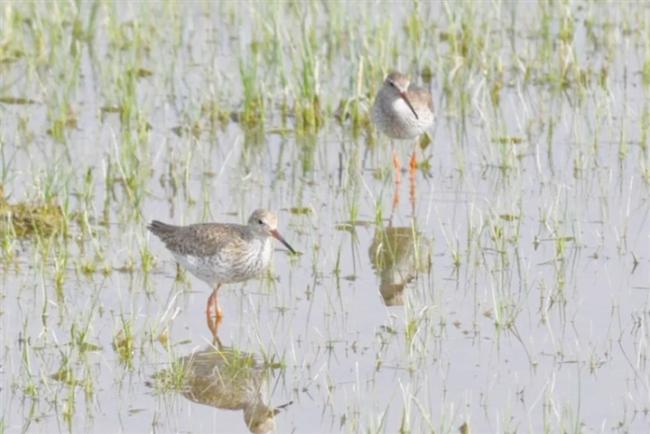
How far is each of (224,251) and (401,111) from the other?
11.1ft

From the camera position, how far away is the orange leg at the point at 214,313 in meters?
10.2

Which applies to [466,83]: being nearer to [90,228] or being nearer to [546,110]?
[546,110]

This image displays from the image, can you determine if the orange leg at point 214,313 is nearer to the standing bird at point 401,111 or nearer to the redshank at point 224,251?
the redshank at point 224,251

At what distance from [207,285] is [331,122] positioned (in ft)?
11.5

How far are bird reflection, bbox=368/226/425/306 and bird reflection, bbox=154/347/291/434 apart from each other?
139cm

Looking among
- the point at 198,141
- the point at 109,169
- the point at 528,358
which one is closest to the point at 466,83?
the point at 198,141

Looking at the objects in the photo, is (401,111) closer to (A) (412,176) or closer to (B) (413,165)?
(B) (413,165)

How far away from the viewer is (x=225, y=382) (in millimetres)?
9383

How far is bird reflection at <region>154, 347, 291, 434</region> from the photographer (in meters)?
8.97

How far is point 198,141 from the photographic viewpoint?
44.7 feet

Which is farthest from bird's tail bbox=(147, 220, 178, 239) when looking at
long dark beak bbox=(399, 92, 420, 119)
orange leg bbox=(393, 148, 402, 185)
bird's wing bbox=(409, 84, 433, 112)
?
bird's wing bbox=(409, 84, 433, 112)

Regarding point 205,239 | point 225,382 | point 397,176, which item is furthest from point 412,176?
point 225,382

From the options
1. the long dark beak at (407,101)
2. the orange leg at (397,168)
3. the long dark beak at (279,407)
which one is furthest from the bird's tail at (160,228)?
the long dark beak at (407,101)

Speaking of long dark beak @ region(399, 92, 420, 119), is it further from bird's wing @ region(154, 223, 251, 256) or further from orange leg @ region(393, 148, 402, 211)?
bird's wing @ region(154, 223, 251, 256)
